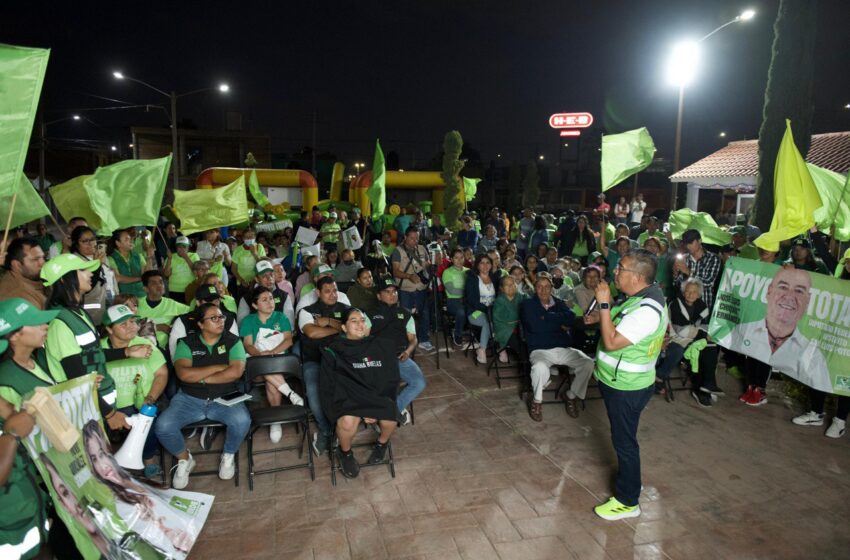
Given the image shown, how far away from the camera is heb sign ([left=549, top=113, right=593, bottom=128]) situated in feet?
119

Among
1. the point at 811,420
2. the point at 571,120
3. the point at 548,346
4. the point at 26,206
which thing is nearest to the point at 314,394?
the point at 548,346

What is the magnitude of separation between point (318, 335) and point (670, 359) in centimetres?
423

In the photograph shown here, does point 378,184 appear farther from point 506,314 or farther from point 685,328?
point 685,328

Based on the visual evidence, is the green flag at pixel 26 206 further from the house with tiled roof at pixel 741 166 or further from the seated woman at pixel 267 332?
the house with tiled roof at pixel 741 166

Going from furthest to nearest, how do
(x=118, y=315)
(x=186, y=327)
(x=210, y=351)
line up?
(x=186, y=327) → (x=210, y=351) → (x=118, y=315)

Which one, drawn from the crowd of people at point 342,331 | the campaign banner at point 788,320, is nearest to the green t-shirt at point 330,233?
the crowd of people at point 342,331

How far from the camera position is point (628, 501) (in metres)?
4.08

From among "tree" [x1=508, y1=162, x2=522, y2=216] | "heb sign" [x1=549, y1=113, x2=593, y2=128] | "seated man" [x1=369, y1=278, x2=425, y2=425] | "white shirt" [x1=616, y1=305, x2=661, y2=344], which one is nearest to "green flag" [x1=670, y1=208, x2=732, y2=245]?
"seated man" [x1=369, y1=278, x2=425, y2=425]

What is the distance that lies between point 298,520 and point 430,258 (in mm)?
5324

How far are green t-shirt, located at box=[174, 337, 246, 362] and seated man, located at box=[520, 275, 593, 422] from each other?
3193 mm

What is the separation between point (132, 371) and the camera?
4.67 meters

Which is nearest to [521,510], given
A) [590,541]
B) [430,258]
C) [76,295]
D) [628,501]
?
[590,541]

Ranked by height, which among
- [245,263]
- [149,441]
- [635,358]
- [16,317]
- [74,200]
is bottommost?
[149,441]

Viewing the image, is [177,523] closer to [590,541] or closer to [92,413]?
[92,413]
